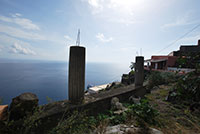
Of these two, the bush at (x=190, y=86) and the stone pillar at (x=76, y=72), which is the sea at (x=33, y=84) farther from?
the bush at (x=190, y=86)

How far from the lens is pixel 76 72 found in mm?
2668

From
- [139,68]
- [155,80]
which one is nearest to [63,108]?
[139,68]

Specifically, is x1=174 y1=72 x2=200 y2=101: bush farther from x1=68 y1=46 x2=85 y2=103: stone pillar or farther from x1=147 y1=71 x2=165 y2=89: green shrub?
x1=147 y1=71 x2=165 y2=89: green shrub

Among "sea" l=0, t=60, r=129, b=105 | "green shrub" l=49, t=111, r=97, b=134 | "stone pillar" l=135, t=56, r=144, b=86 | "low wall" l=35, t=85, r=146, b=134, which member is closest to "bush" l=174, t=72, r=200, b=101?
"low wall" l=35, t=85, r=146, b=134

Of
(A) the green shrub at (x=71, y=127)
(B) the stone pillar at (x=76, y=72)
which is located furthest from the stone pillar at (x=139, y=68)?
(A) the green shrub at (x=71, y=127)

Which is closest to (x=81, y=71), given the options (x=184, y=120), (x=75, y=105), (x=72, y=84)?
(x=72, y=84)

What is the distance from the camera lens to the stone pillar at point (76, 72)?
2605 millimetres

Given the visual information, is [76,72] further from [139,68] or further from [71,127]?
[139,68]

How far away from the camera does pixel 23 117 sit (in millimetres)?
1957

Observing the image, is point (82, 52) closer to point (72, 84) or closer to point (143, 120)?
point (72, 84)

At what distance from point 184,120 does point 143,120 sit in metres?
1.55

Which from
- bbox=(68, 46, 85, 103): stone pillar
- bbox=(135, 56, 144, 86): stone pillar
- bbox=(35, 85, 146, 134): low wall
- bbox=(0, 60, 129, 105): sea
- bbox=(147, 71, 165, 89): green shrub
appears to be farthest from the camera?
bbox=(0, 60, 129, 105): sea

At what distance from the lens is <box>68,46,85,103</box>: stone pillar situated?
2.61m

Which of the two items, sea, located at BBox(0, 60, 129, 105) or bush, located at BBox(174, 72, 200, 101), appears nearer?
bush, located at BBox(174, 72, 200, 101)
